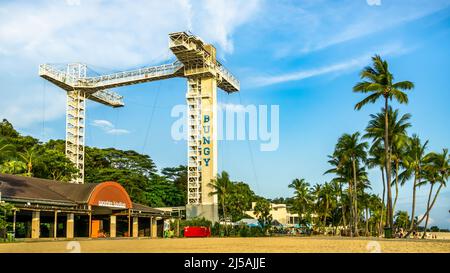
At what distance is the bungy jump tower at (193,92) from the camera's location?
66250mm

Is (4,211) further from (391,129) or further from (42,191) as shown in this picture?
(391,129)

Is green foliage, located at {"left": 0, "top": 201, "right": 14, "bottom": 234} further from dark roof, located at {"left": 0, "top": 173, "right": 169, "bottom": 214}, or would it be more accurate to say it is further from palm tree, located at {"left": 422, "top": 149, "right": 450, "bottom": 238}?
palm tree, located at {"left": 422, "top": 149, "right": 450, "bottom": 238}

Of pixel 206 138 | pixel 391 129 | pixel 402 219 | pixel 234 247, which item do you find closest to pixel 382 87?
pixel 391 129

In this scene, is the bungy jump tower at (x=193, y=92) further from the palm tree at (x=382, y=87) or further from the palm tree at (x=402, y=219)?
the palm tree at (x=402, y=219)

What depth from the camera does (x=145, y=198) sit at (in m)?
80.7

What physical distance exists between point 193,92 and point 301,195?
23819mm

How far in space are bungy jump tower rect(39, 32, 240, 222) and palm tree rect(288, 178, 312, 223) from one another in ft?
54.4

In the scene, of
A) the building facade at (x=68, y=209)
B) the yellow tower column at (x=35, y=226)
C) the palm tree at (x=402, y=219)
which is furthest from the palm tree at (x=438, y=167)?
the palm tree at (x=402, y=219)

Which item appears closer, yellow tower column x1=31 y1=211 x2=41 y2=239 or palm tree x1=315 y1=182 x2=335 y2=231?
yellow tower column x1=31 y1=211 x2=41 y2=239

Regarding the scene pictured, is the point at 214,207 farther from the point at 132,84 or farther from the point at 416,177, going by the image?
the point at 416,177

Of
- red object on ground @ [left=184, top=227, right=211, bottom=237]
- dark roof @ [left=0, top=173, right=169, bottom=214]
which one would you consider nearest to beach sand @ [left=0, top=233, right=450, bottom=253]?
dark roof @ [left=0, top=173, right=169, bottom=214]

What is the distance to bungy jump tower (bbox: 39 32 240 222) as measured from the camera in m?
66.2
